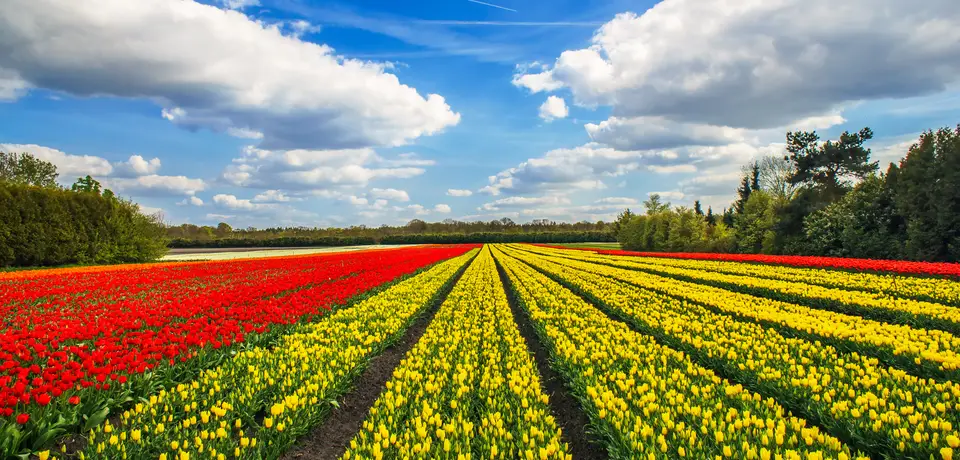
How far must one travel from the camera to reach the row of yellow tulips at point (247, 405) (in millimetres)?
4875

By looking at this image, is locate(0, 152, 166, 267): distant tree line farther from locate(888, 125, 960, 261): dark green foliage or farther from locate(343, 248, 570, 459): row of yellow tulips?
locate(888, 125, 960, 261): dark green foliage

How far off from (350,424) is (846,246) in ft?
127

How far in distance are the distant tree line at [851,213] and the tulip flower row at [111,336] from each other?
33437mm

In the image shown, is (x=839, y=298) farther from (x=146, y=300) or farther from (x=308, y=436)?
(x=146, y=300)

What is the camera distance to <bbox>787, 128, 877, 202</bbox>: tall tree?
44250 mm

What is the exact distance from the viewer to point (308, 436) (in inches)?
243

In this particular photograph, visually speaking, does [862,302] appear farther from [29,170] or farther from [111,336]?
[29,170]

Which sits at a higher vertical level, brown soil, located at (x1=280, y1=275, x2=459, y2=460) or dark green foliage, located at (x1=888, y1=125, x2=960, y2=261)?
dark green foliage, located at (x1=888, y1=125, x2=960, y2=261)

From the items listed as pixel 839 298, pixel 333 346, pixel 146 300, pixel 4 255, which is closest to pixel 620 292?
pixel 839 298

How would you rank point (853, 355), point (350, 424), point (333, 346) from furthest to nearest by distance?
point (333, 346) → point (853, 355) → point (350, 424)

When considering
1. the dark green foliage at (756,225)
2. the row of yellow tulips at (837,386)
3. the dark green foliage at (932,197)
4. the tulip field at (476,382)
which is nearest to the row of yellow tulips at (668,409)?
the tulip field at (476,382)

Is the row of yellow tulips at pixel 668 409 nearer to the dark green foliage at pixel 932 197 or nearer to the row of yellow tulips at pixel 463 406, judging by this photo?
the row of yellow tulips at pixel 463 406

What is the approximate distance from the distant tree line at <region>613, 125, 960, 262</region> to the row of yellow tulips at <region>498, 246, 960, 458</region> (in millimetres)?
28059

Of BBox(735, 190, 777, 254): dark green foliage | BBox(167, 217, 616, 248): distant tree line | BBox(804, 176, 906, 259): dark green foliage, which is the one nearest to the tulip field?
BBox(804, 176, 906, 259): dark green foliage
